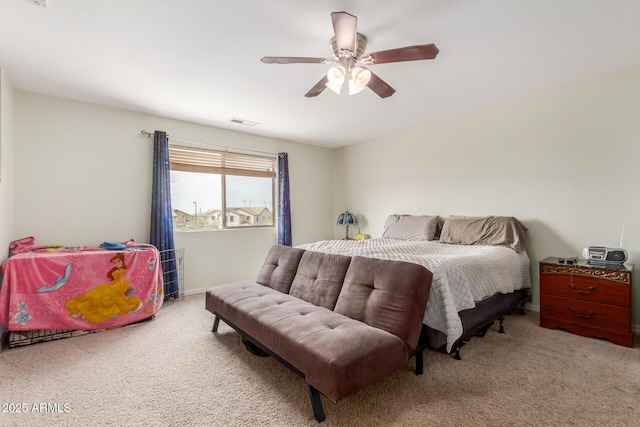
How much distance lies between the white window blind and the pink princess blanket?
1442mm

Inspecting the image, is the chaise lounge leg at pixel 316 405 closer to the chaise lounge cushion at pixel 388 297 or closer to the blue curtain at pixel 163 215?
the chaise lounge cushion at pixel 388 297

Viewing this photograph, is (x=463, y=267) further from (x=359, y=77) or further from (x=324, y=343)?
(x=359, y=77)

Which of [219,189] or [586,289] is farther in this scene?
[219,189]

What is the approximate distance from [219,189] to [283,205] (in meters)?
1.06

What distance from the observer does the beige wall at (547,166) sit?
267 cm

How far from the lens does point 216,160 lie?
4.29 metres

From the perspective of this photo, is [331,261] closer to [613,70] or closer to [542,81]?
[542,81]

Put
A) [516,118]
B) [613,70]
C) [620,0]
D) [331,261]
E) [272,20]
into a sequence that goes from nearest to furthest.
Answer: [620,0] → [272,20] → [331,261] → [613,70] → [516,118]

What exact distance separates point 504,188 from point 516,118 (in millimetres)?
827

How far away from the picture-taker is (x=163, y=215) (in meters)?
3.64

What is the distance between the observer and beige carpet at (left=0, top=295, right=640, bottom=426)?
1.55m

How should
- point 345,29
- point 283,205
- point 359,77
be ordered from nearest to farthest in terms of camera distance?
point 345,29, point 359,77, point 283,205

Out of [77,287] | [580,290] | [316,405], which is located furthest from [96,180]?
[580,290]

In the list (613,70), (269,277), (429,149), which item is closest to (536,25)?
(613,70)
